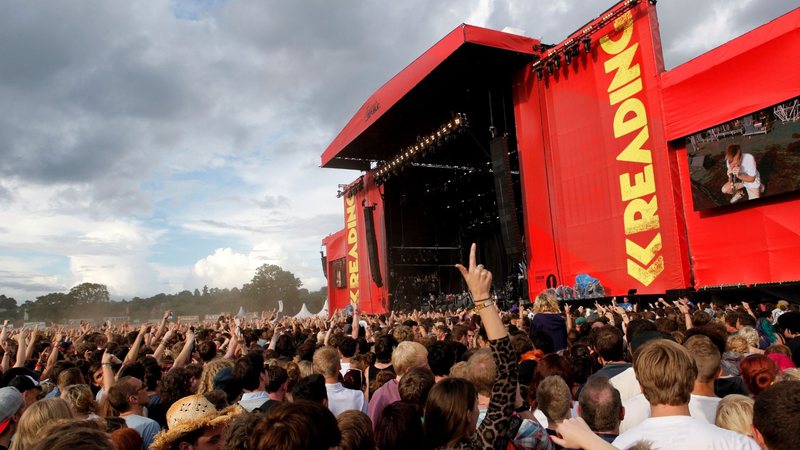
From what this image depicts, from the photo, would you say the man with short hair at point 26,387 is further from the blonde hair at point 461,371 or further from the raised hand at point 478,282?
the raised hand at point 478,282

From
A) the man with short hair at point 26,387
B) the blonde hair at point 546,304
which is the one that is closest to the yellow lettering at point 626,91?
the blonde hair at point 546,304

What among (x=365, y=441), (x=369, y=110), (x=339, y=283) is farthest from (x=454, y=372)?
(x=339, y=283)

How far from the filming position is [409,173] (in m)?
25.4

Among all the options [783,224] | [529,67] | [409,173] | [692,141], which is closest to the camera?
[783,224]

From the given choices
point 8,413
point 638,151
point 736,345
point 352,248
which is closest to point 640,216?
point 638,151

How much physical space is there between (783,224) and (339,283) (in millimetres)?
23468

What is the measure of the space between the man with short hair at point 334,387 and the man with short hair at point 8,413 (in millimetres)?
1779

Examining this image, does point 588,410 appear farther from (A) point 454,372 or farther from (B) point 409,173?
(B) point 409,173

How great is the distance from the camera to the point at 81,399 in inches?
129

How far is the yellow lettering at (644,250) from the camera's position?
13.5m

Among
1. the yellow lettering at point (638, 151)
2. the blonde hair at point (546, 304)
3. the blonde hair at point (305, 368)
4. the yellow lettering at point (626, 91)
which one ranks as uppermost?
the yellow lettering at point (626, 91)

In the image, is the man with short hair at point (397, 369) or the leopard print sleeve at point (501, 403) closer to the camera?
the leopard print sleeve at point (501, 403)

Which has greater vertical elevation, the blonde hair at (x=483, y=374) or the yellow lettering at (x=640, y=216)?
the yellow lettering at (x=640, y=216)

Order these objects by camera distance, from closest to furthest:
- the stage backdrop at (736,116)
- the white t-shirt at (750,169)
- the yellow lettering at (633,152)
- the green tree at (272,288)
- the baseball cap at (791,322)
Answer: the baseball cap at (791,322) → the stage backdrop at (736,116) → the white t-shirt at (750,169) → the yellow lettering at (633,152) → the green tree at (272,288)
